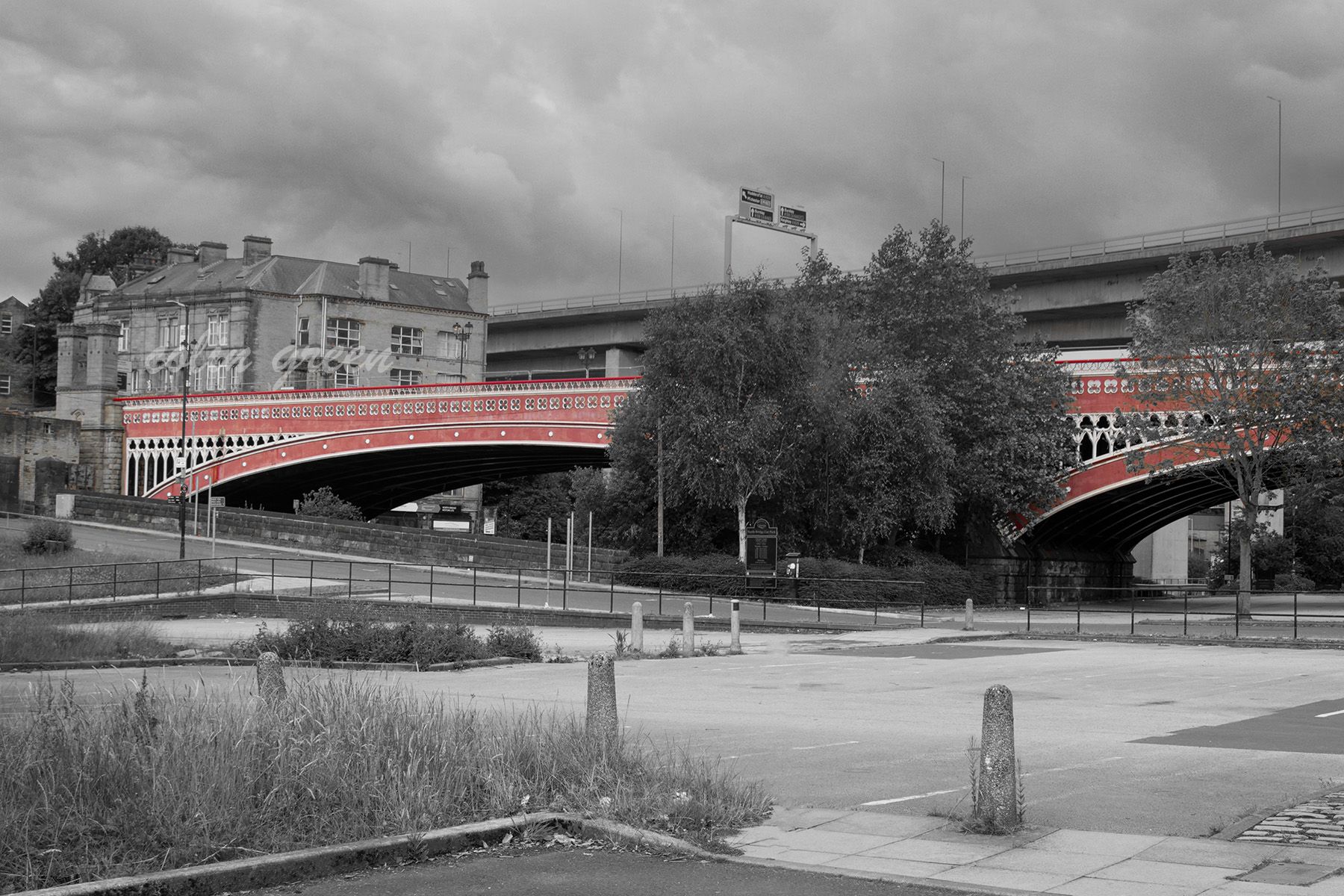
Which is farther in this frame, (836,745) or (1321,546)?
(1321,546)

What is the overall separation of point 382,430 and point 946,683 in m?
52.8

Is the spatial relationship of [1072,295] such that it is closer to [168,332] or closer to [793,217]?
[793,217]

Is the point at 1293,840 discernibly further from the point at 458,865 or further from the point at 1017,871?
the point at 458,865

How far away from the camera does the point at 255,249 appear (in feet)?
337

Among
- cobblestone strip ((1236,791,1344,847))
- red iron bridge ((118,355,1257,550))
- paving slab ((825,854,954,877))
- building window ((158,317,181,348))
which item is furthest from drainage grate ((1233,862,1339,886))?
building window ((158,317,181,348))

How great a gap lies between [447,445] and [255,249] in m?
41.7

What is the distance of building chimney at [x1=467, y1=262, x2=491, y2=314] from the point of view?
102688mm

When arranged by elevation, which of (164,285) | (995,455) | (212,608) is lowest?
(212,608)

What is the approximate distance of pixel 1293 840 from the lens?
8.73 m

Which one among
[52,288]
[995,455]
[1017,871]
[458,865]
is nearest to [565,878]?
[458,865]

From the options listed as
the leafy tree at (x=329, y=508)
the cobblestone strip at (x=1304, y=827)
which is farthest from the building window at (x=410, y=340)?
the cobblestone strip at (x=1304, y=827)

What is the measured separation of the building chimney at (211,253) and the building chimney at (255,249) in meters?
3.43

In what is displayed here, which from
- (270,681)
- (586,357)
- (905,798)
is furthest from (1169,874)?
(586,357)

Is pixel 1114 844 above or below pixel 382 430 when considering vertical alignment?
below
